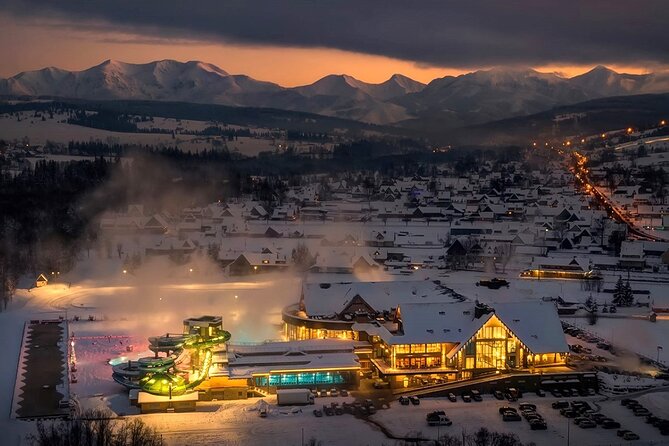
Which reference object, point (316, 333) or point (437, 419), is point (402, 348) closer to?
point (316, 333)

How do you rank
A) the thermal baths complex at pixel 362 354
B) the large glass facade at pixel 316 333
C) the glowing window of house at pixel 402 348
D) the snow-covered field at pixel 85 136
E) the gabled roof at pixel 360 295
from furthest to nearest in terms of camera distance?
1. the snow-covered field at pixel 85 136
2. the gabled roof at pixel 360 295
3. the large glass facade at pixel 316 333
4. the glowing window of house at pixel 402 348
5. the thermal baths complex at pixel 362 354

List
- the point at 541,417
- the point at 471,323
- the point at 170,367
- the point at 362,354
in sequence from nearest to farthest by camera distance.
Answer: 1. the point at 541,417
2. the point at 170,367
3. the point at 471,323
4. the point at 362,354

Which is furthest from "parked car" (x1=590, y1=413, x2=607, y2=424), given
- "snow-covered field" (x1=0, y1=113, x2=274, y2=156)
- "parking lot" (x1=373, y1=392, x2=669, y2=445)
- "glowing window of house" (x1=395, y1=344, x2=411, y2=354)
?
"snow-covered field" (x1=0, y1=113, x2=274, y2=156)

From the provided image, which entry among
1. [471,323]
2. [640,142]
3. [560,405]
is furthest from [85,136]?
[560,405]

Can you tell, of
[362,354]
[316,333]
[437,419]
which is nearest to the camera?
[437,419]

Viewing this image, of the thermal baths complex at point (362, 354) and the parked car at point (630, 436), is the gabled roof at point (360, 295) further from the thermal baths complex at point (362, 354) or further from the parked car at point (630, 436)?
the parked car at point (630, 436)

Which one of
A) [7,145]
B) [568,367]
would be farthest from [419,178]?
[568,367]

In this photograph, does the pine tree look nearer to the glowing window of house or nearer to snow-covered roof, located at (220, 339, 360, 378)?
the glowing window of house

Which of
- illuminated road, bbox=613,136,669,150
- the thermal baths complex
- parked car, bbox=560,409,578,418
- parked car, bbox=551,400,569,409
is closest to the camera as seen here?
parked car, bbox=560,409,578,418

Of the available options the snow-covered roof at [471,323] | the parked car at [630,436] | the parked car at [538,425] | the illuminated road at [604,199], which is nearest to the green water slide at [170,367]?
the snow-covered roof at [471,323]

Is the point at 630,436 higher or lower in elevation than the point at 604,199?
lower

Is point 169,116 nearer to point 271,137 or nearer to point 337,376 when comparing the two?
point 271,137
